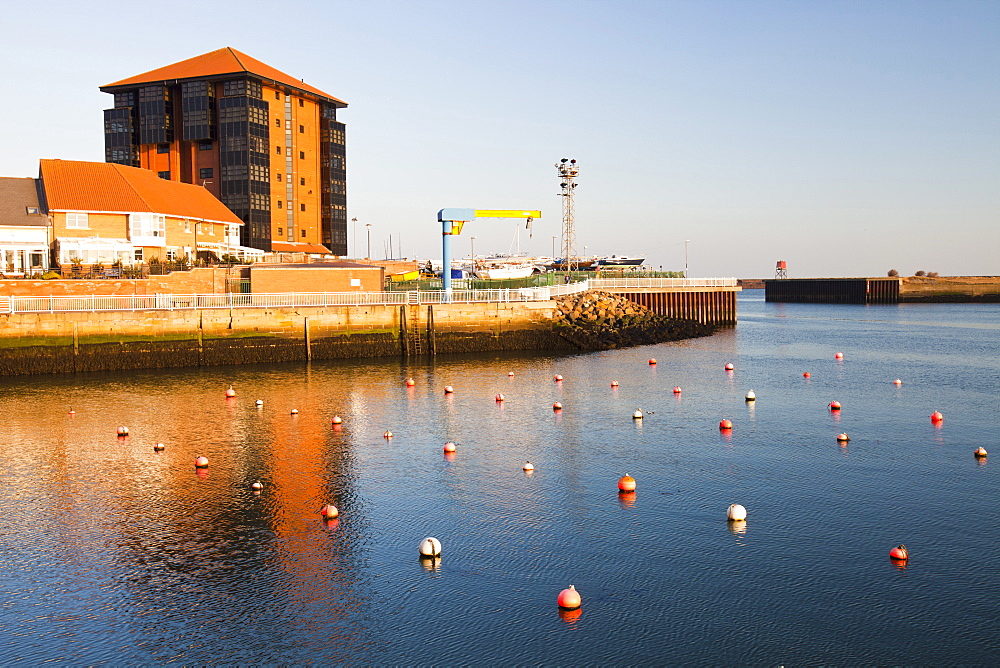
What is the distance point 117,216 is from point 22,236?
797 cm

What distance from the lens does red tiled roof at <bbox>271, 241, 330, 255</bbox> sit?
10169 centimetres

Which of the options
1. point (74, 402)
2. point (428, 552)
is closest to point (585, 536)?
point (428, 552)

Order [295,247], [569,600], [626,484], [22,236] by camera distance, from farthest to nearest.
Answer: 1. [295,247]
2. [22,236]
3. [626,484]
4. [569,600]

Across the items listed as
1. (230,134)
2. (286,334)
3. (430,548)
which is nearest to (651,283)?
(286,334)

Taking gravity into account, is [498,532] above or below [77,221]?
below

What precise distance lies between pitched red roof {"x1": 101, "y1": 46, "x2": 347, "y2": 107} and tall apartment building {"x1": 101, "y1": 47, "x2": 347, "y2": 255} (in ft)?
0.51

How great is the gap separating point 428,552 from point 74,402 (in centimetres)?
2914

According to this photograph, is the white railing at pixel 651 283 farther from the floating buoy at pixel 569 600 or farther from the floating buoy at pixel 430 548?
the floating buoy at pixel 569 600

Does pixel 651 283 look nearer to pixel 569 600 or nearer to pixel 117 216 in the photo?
pixel 117 216

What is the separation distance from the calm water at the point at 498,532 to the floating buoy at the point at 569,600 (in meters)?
0.23

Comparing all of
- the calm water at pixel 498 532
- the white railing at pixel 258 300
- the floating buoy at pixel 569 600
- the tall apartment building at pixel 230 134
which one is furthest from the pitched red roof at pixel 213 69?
the floating buoy at pixel 569 600

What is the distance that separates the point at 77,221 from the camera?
69.2 meters

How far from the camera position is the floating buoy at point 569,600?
1554 centimetres

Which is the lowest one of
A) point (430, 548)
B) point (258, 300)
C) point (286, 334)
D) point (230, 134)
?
point (430, 548)
